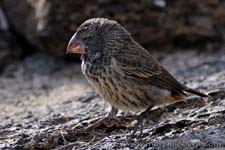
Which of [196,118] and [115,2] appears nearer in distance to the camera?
[196,118]

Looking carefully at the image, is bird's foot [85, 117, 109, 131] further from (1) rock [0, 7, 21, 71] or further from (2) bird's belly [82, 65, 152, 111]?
(1) rock [0, 7, 21, 71]

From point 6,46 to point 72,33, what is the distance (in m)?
1.09

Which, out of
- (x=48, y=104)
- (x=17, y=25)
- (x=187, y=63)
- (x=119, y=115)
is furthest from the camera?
(x=17, y=25)

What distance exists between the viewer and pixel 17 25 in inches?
375

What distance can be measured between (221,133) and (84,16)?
3.73 meters

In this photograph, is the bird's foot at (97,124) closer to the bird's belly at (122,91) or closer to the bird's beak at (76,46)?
the bird's belly at (122,91)

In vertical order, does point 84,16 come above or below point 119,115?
above

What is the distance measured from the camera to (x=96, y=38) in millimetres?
6332

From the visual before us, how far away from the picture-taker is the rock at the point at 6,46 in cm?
922

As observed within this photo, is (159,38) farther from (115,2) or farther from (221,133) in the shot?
(221,133)

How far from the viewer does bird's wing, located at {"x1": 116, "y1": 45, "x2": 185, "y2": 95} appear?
607cm

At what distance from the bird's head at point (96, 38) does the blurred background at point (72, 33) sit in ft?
5.53

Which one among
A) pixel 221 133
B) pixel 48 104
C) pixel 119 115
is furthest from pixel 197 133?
pixel 48 104

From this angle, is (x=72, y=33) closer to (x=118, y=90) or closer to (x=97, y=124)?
(x=97, y=124)
